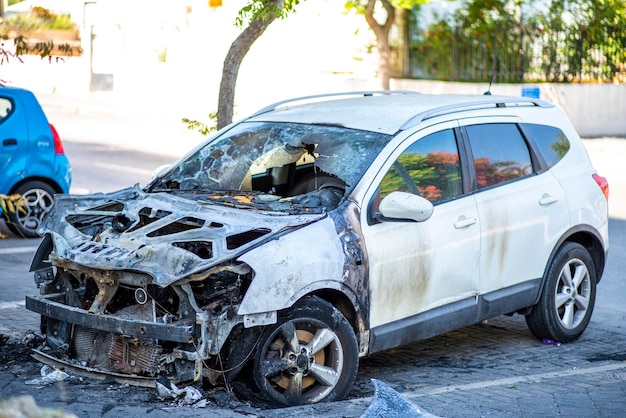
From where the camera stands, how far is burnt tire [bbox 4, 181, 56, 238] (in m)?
11.5

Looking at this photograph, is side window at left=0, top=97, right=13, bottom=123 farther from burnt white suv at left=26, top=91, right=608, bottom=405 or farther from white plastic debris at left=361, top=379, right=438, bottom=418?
white plastic debris at left=361, top=379, right=438, bottom=418

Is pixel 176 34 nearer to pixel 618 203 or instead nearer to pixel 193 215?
pixel 618 203

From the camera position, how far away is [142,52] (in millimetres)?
30156

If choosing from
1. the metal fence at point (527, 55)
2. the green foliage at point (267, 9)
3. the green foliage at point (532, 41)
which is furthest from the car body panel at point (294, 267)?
the green foliage at point (532, 41)

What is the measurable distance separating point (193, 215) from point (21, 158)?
6.07 m

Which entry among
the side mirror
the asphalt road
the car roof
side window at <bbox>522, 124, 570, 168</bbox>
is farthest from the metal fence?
the side mirror

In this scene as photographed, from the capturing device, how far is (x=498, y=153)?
284 inches

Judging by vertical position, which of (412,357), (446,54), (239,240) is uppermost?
(446,54)

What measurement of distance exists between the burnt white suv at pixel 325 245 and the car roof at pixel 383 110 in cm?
2

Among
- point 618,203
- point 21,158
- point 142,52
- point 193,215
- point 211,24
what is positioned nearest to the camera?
point 193,215

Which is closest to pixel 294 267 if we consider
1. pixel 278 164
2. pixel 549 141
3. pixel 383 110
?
pixel 278 164

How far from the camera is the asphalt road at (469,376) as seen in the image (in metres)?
5.42

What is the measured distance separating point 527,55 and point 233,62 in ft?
46.5

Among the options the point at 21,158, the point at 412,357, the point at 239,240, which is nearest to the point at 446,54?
the point at 21,158
